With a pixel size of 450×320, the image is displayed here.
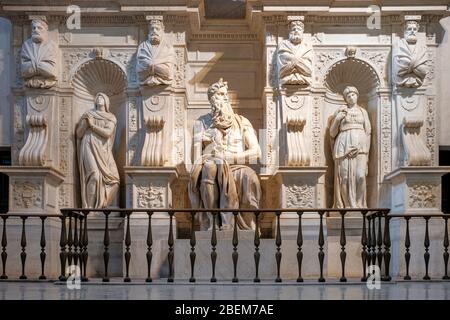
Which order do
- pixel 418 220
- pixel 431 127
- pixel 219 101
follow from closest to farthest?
pixel 418 220, pixel 219 101, pixel 431 127

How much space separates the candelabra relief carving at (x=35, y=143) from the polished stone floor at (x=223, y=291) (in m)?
2.79

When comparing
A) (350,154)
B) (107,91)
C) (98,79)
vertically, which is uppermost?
(98,79)

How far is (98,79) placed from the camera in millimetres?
15070

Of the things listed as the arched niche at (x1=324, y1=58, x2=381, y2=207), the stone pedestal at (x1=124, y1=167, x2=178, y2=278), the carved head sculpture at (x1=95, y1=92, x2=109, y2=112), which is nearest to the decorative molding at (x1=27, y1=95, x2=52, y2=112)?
the carved head sculpture at (x1=95, y1=92, x2=109, y2=112)

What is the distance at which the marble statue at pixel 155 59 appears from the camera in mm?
14258

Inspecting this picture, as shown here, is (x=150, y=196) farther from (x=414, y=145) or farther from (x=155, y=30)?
(x=414, y=145)

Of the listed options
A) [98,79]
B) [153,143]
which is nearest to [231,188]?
[153,143]

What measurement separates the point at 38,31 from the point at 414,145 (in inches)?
206

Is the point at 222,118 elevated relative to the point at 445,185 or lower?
elevated

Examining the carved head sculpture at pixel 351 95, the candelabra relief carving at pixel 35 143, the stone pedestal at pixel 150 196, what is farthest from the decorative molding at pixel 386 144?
the candelabra relief carving at pixel 35 143

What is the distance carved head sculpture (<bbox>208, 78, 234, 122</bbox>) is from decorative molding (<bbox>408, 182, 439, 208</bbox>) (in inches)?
104

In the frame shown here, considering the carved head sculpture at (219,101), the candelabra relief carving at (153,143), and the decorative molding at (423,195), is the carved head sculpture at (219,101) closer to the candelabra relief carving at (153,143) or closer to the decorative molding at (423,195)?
the candelabra relief carving at (153,143)
